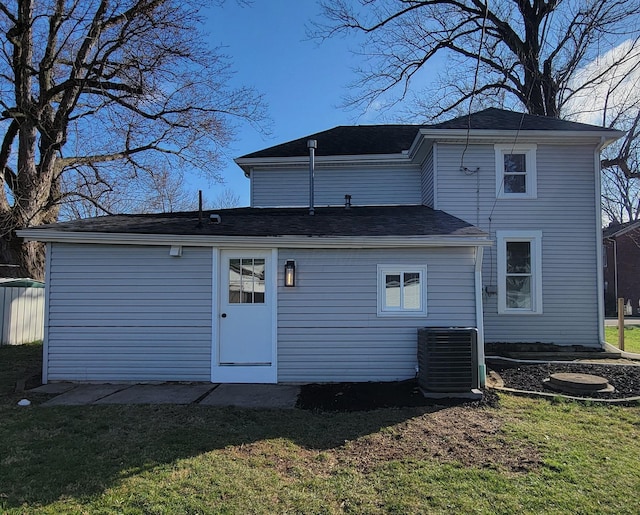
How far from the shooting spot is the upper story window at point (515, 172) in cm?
985

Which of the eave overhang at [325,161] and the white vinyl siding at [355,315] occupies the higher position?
the eave overhang at [325,161]

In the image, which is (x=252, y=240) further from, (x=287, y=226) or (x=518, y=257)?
(x=518, y=257)

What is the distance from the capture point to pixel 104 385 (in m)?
6.83

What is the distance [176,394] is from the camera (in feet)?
20.5

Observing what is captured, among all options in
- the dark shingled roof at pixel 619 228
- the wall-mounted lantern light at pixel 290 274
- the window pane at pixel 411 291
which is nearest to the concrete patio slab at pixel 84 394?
the wall-mounted lantern light at pixel 290 274

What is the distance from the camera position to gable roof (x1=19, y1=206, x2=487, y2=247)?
6961 mm

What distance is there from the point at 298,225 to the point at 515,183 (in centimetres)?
549

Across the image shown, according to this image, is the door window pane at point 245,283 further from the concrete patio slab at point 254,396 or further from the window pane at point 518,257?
the window pane at point 518,257

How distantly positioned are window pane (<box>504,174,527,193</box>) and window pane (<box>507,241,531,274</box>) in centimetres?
121

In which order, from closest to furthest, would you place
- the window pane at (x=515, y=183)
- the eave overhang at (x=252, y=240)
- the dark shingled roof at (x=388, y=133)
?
the eave overhang at (x=252, y=240), the dark shingled roof at (x=388, y=133), the window pane at (x=515, y=183)

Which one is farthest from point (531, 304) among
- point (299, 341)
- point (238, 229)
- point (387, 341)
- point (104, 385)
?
point (104, 385)

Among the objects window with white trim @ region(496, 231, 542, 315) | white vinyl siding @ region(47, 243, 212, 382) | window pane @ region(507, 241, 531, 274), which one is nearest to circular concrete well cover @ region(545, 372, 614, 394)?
window with white trim @ region(496, 231, 542, 315)

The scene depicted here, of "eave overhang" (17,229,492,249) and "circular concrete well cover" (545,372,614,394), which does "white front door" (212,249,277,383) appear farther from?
"circular concrete well cover" (545,372,614,394)

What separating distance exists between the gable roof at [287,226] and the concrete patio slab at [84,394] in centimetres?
239
